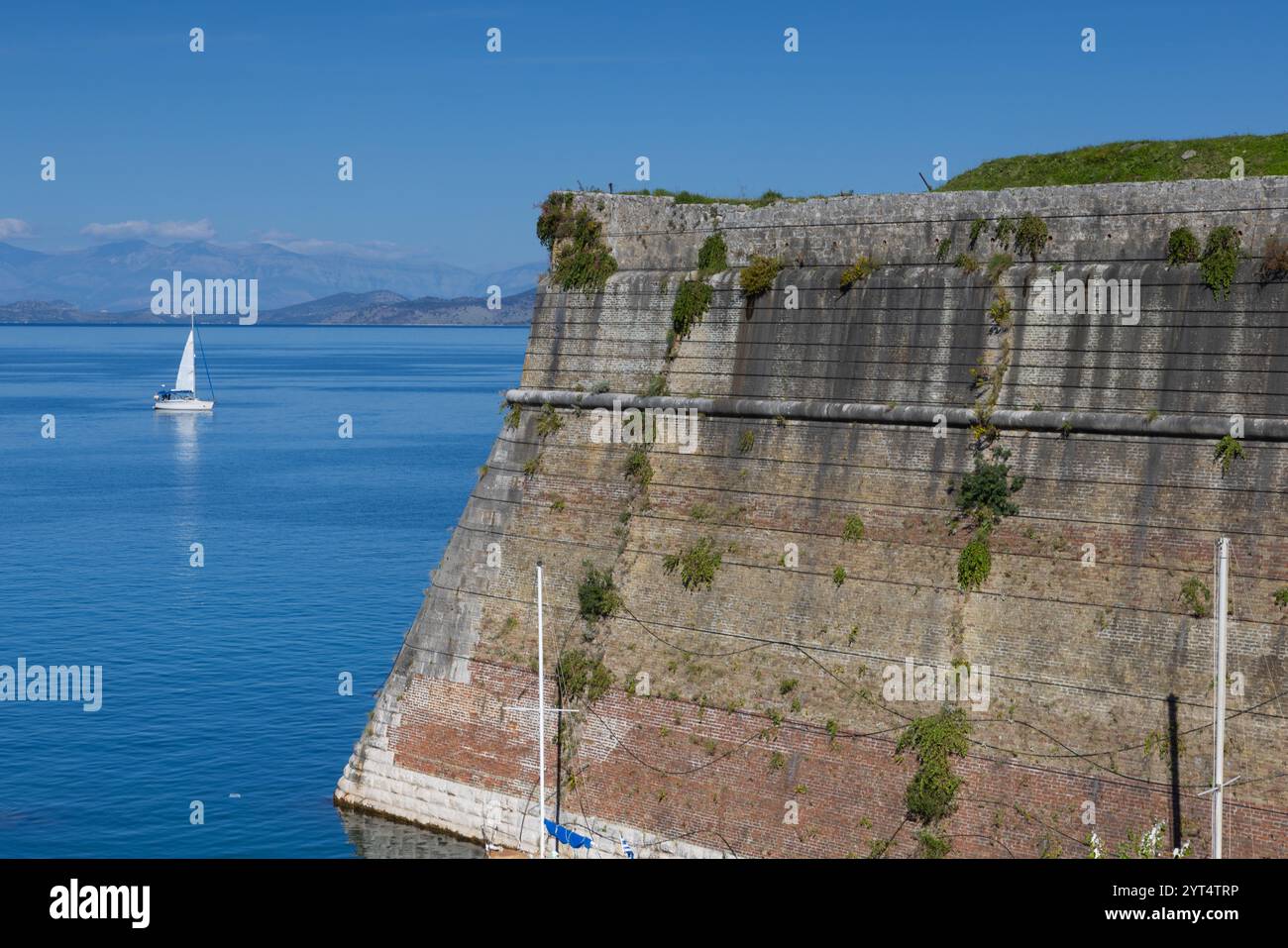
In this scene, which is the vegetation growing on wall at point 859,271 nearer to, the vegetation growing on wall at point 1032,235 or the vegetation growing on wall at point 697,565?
the vegetation growing on wall at point 1032,235

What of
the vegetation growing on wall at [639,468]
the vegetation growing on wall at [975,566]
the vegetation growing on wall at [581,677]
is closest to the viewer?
the vegetation growing on wall at [975,566]

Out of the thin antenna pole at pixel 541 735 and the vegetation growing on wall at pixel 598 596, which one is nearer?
the thin antenna pole at pixel 541 735

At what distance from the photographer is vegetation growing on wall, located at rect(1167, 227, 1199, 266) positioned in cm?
2391

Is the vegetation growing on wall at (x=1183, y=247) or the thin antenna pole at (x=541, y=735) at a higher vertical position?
the vegetation growing on wall at (x=1183, y=247)

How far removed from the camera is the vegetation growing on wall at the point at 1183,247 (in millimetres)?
23906

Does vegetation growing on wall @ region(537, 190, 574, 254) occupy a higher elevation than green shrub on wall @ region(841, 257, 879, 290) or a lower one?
higher

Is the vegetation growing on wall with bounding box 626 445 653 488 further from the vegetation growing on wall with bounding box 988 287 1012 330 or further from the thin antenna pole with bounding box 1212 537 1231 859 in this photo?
the thin antenna pole with bounding box 1212 537 1231 859

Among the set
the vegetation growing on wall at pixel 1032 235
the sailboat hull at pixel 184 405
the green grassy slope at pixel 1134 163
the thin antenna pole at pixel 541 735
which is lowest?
the thin antenna pole at pixel 541 735

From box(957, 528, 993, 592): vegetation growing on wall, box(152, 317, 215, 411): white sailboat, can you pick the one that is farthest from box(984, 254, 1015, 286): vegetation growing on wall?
box(152, 317, 215, 411): white sailboat

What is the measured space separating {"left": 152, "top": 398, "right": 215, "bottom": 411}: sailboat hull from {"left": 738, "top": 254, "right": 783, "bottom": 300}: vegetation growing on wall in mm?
111899

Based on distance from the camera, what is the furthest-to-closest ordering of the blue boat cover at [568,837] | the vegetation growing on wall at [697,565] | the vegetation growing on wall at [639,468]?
1. the vegetation growing on wall at [639,468]
2. the vegetation growing on wall at [697,565]
3. the blue boat cover at [568,837]

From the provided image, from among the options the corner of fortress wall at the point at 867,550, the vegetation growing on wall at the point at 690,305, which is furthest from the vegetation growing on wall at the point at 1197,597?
the vegetation growing on wall at the point at 690,305

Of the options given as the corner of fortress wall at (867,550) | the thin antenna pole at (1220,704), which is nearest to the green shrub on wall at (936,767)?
the corner of fortress wall at (867,550)

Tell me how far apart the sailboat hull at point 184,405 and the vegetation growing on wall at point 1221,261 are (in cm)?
11967
